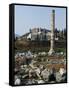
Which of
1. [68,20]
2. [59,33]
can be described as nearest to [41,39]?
[59,33]

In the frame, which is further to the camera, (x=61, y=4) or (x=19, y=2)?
(x=61, y=4)

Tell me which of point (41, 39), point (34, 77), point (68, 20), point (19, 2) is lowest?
point (34, 77)

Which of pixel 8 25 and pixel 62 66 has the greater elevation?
pixel 8 25

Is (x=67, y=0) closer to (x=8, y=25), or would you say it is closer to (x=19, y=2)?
(x=19, y=2)

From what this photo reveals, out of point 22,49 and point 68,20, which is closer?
point 22,49

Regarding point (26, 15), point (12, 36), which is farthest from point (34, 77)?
point (26, 15)

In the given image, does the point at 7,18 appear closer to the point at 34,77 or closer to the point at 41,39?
the point at 41,39

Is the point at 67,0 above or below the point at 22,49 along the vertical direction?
above

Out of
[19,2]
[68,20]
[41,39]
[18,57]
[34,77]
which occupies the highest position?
[19,2]

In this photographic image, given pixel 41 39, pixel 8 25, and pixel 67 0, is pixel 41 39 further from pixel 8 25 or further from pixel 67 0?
pixel 67 0
